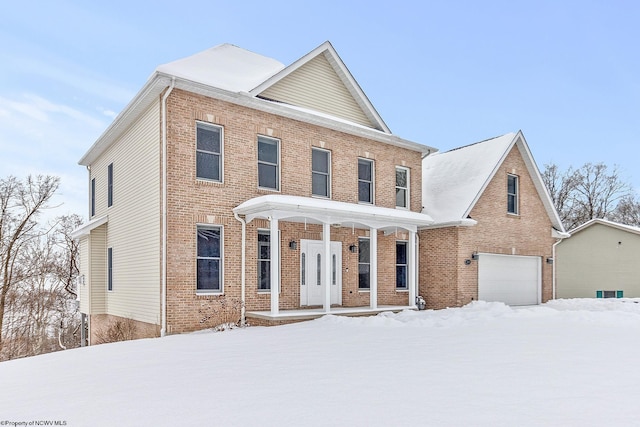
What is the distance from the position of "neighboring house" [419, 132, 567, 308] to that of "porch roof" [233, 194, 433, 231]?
2.47 m

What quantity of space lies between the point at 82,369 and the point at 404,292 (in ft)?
39.1

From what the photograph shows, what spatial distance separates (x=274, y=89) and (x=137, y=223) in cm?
592

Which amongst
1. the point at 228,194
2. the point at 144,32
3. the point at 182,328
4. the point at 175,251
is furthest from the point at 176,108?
the point at 144,32

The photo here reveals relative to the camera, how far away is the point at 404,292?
1681 centimetres

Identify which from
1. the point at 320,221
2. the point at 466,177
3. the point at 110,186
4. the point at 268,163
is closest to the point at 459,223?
the point at 466,177

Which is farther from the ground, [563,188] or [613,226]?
[563,188]

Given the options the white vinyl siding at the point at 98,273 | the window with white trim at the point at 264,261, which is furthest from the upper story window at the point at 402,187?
the white vinyl siding at the point at 98,273

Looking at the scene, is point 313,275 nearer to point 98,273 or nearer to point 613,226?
point 98,273

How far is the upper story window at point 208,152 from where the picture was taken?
1238cm

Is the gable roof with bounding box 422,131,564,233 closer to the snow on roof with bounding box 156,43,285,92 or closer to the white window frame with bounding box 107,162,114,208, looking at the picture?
the snow on roof with bounding box 156,43,285,92

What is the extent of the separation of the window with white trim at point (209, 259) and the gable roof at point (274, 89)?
383 centimetres

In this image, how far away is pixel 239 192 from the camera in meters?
12.9

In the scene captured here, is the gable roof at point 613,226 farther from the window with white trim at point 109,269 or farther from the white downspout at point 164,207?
the window with white trim at point 109,269

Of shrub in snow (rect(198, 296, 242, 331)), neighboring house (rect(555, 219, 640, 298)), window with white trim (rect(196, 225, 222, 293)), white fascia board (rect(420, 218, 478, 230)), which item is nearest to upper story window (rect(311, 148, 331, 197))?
window with white trim (rect(196, 225, 222, 293))
